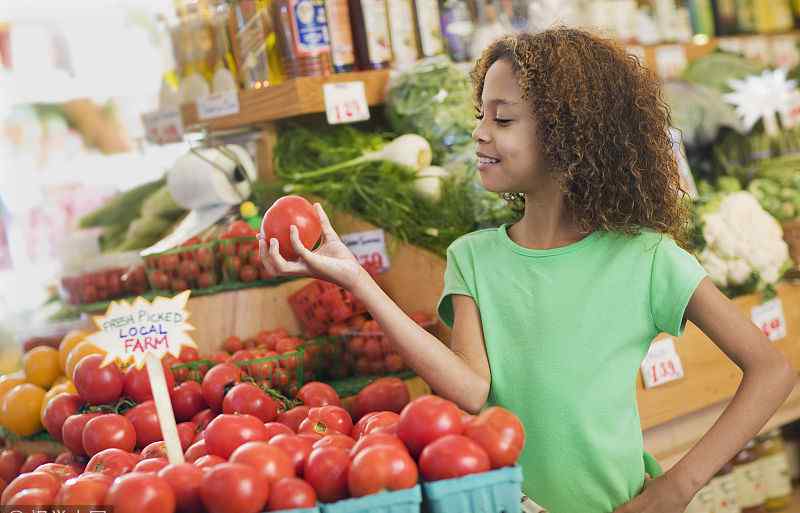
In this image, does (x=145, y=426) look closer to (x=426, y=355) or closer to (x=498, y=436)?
(x=426, y=355)

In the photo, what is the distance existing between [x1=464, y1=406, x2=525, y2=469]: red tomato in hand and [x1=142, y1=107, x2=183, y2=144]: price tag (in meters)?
2.22

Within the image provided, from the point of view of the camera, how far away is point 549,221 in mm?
1921

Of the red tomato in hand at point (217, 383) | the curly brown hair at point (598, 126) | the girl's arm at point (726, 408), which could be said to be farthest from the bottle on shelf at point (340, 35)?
→ the girl's arm at point (726, 408)

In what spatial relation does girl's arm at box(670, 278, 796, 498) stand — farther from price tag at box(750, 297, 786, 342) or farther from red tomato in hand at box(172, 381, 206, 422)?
price tag at box(750, 297, 786, 342)

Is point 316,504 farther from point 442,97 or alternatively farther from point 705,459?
point 442,97

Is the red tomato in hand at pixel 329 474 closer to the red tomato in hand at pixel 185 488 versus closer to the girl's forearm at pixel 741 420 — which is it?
the red tomato in hand at pixel 185 488

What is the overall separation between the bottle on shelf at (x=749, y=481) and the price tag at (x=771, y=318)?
1.67 ft

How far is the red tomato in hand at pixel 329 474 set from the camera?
1281 mm

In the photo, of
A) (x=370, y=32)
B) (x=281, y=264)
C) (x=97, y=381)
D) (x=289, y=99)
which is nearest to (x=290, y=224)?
(x=281, y=264)

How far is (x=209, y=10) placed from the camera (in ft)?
11.0

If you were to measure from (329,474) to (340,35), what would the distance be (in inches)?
81.1

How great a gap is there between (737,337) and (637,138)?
44 cm

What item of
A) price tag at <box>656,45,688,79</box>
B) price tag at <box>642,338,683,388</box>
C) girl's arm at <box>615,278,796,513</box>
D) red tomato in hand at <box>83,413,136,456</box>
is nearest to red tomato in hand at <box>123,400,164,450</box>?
red tomato in hand at <box>83,413,136,456</box>

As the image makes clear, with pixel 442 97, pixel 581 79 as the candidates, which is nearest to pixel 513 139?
pixel 581 79
